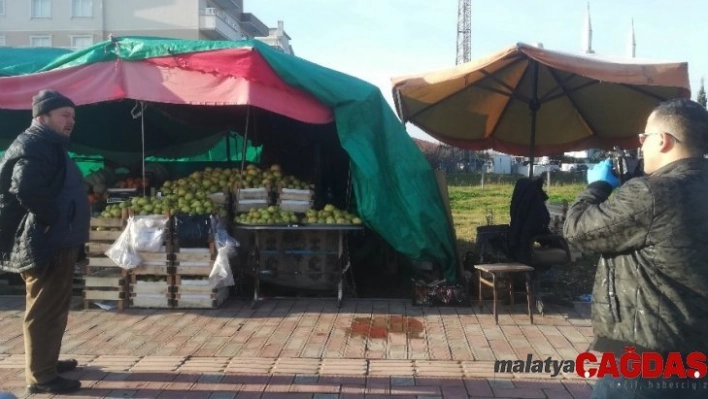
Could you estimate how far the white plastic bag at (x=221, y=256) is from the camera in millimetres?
6402

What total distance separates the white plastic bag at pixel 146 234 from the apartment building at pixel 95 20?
34.3 meters

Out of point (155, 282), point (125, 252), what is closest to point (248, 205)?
point (155, 282)

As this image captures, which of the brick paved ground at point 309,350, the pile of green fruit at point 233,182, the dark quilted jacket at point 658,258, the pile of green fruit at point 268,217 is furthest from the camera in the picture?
the pile of green fruit at point 233,182

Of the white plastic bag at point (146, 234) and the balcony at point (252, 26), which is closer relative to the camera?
the white plastic bag at point (146, 234)

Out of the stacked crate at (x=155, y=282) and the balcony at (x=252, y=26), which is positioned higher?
the balcony at (x=252, y=26)

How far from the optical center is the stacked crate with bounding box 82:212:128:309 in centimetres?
654

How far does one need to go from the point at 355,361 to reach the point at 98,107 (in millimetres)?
6175

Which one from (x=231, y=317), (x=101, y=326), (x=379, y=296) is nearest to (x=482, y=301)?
(x=379, y=296)

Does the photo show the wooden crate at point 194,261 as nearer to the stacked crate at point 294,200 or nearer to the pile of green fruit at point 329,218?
the stacked crate at point 294,200

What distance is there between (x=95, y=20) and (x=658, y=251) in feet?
143

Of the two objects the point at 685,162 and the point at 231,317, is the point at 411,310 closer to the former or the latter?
the point at 231,317

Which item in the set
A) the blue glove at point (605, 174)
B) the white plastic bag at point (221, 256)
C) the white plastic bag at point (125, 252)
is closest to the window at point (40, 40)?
the white plastic bag at point (125, 252)

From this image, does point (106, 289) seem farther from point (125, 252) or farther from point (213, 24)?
point (213, 24)

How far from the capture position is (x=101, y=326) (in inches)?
233
